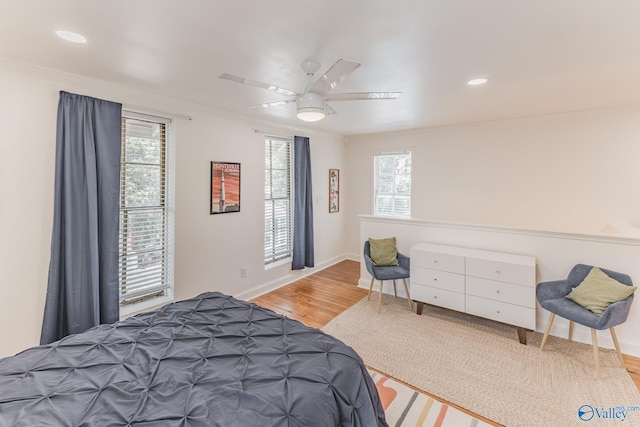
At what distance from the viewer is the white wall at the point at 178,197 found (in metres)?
2.28

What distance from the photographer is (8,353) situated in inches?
91.4

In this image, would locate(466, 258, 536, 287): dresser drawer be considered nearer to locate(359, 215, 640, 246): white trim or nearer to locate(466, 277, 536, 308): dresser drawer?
locate(466, 277, 536, 308): dresser drawer

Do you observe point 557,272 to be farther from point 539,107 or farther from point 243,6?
point 243,6

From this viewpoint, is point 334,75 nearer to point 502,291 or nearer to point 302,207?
point 502,291

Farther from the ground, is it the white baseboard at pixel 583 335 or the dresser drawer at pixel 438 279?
the dresser drawer at pixel 438 279

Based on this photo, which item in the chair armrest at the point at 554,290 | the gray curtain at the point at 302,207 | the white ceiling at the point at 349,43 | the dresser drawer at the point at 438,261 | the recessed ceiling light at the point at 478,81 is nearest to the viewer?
the white ceiling at the point at 349,43

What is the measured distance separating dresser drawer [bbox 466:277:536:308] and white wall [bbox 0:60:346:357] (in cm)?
272

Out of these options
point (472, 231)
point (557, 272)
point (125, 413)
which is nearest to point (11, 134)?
point (125, 413)

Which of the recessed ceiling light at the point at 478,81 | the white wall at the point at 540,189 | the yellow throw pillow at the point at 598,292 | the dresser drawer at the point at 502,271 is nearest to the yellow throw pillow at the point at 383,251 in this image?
the white wall at the point at 540,189

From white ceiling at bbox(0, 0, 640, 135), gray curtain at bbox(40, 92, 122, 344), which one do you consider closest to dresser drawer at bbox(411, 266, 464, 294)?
white ceiling at bbox(0, 0, 640, 135)

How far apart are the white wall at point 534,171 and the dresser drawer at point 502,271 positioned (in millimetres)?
1277

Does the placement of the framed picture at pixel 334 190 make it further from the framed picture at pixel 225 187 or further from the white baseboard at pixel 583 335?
the white baseboard at pixel 583 335

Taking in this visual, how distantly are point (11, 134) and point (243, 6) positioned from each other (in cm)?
218

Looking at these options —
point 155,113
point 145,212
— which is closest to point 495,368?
point 145,212
